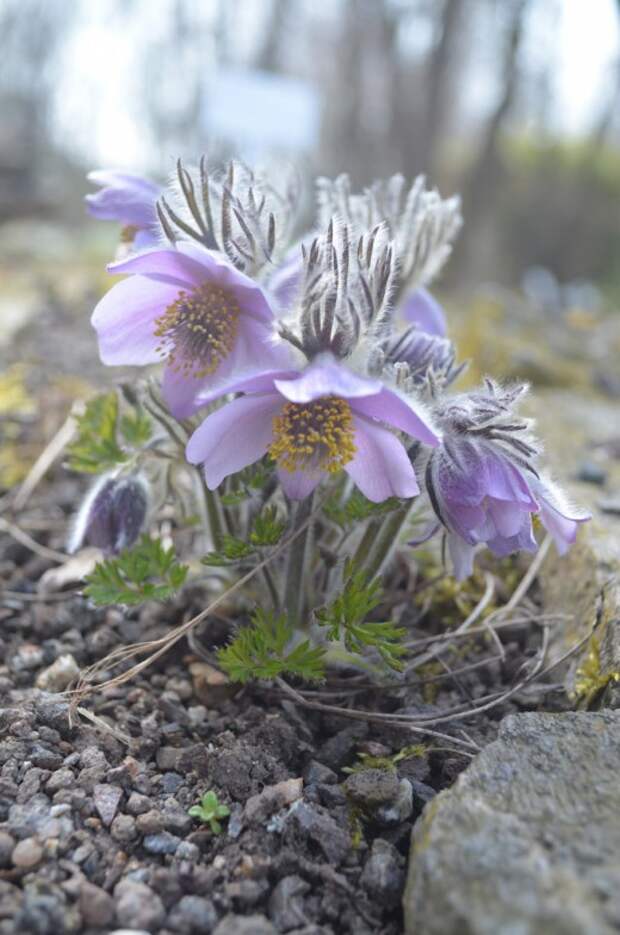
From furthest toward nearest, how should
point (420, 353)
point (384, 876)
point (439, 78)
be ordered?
point (439, 78) → point (420, 353) → point (384, 876)

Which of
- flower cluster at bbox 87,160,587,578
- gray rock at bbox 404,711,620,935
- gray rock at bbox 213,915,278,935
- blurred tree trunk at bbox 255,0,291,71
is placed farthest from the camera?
blurred tree trunk at bbox 255,0,291,71

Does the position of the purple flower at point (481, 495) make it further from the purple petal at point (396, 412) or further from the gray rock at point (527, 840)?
the gray rock at point (527, 840)

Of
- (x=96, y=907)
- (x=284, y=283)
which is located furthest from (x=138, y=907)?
(x=284, y=283)

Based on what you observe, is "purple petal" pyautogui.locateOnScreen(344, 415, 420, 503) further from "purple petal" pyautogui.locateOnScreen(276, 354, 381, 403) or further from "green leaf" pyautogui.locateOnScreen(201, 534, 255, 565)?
"green leaf" pyautogui.locateOnScreen(201, 534, 255, 565)

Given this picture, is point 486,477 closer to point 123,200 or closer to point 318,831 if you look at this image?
point 318,831

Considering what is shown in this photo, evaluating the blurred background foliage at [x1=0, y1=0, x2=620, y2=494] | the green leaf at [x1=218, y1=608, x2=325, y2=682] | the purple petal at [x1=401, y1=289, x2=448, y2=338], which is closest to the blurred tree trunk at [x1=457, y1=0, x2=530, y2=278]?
the blurred background foliage at [x1=0, y1=0, x2=620, y2=494]

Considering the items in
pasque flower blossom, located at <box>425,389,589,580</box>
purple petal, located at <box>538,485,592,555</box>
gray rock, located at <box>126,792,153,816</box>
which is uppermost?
pasque flower blossom, located at <box>425,389,589,580</box>
